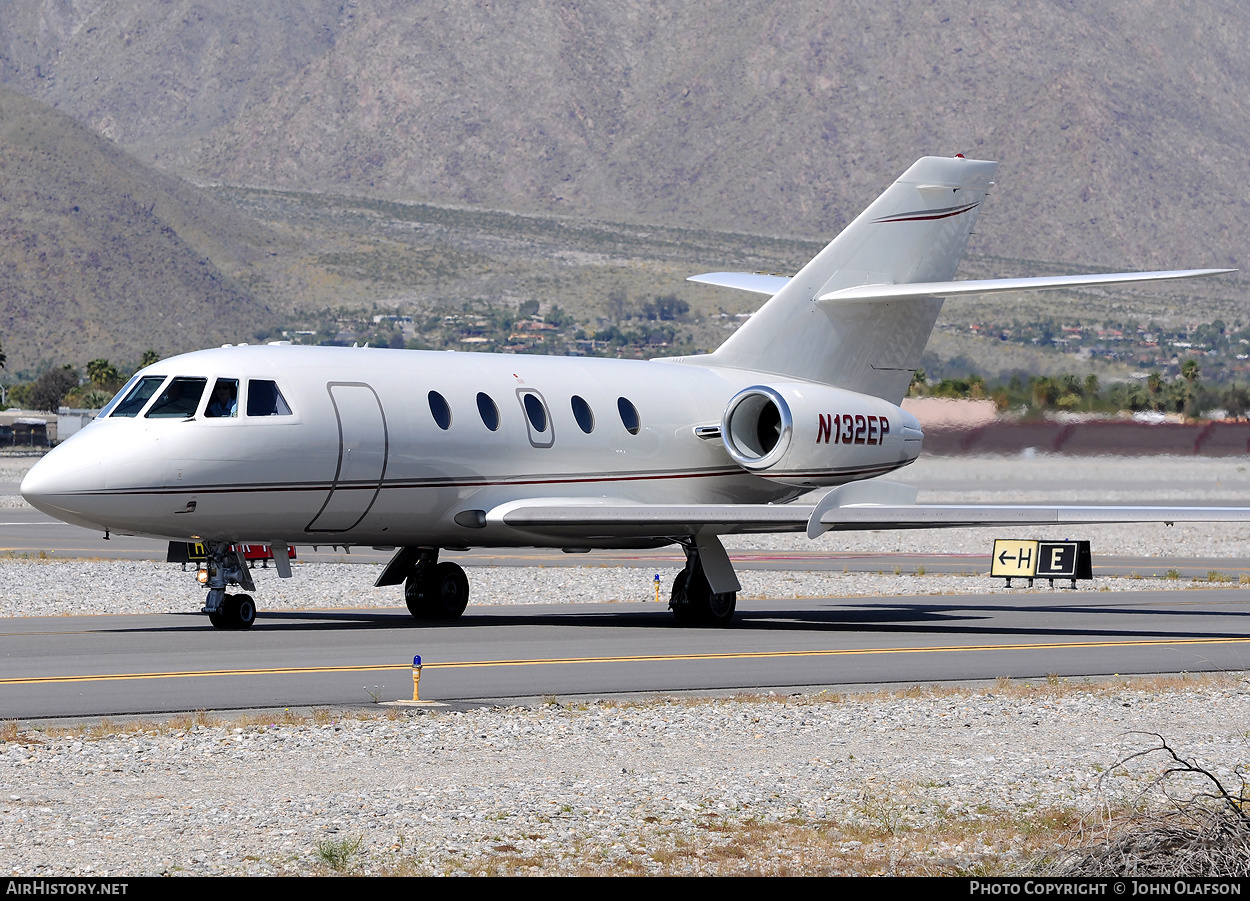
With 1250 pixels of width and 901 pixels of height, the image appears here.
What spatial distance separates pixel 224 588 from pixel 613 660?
541 centimetres

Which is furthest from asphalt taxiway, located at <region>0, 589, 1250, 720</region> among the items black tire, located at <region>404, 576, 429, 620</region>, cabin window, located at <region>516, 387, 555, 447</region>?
cabin window, located at <region>516, 387, 555, 447</region>

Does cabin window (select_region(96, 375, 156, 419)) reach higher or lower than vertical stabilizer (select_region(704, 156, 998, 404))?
lower

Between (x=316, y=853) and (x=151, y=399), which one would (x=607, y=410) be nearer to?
(x=151, y=399)

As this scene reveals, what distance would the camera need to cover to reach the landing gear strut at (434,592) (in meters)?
25.0

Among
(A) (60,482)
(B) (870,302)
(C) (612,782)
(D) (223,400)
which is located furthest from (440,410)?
(C) (612,782)

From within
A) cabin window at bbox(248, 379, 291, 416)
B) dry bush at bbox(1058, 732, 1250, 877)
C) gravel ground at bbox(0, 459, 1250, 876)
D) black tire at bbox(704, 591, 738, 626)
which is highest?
cabin window at bbox(248, 379, 291, 416)

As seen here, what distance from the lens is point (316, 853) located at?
9.26 metres

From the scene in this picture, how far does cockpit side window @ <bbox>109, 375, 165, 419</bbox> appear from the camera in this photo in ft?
69.4

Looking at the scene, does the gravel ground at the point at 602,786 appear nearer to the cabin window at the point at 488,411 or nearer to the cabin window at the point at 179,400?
the cabin window at the point at 179,400

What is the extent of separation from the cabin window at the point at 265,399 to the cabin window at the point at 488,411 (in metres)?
2.93

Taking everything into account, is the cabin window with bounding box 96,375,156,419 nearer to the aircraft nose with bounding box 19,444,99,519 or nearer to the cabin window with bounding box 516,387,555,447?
the aircraft nose with bounding box 19,444,99,519

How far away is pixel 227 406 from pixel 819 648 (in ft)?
25.0

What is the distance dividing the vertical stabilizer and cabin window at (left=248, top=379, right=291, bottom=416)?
8.50m

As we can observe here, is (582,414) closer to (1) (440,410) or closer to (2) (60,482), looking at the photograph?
(1) (440,410)
